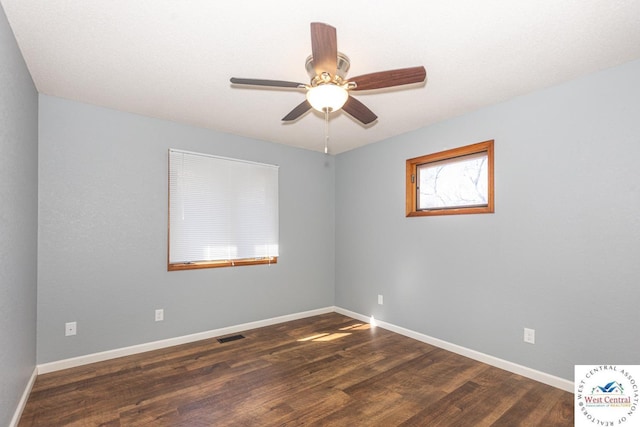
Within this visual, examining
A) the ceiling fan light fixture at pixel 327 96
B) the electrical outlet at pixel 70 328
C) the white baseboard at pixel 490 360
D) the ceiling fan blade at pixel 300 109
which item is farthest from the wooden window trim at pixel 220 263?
the ceiling fan light fixture at pixel 327 96

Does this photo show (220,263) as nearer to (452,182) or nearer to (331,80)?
(331,80)

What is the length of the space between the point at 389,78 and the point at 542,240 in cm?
195

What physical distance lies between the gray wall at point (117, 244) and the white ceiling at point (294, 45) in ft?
1.25

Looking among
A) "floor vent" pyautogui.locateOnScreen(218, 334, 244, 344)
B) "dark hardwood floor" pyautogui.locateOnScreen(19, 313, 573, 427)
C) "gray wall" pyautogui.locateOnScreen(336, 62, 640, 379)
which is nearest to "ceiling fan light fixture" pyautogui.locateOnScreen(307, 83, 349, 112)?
"gray wall" pyautogui.locateOnScreen(336, 62, 640, 379)

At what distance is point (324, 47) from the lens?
1652 millimetres

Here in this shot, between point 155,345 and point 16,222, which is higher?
point 16,222

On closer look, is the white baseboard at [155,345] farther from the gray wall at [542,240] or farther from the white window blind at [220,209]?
the gray wall at [542,240]

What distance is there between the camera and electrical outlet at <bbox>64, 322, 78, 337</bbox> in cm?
280

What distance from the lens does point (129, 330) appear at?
312cm

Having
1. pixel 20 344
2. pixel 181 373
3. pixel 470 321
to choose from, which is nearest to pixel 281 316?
pixel 181 373

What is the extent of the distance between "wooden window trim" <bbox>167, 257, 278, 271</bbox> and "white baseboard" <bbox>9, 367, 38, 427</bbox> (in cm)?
131

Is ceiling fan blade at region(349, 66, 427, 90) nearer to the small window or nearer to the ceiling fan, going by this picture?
the ceiling fan

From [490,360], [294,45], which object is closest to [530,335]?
[490,360]

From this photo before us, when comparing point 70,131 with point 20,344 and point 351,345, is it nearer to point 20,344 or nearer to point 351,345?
point 20,344
